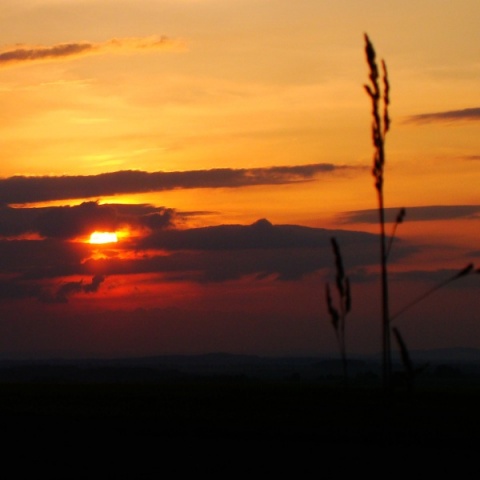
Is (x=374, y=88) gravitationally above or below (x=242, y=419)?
above

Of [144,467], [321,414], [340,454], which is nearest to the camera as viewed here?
[144,467]

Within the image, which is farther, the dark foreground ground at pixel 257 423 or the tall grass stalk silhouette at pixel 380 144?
the dark foreground ground at pixel 257 423

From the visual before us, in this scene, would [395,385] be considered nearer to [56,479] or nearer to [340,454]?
[56,479]

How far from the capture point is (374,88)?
6199 mm

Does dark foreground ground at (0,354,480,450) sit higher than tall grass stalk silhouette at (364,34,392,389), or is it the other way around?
tall grass stalk silhouette at (364,34,392,389)

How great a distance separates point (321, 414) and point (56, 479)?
901 centimetres

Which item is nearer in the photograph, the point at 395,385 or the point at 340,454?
the point at 395,385

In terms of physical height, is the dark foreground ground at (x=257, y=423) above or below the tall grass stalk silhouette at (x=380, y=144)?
below

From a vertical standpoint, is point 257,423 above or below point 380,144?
below

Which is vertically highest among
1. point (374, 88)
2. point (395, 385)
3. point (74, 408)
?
point (374, 88)

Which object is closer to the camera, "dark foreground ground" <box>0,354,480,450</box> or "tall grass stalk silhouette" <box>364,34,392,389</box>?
"tall grass stalk silhouette" <box>364,34,392,389</box>

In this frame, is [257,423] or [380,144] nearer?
[380,144]

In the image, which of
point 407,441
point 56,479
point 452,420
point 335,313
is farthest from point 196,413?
point 335,313

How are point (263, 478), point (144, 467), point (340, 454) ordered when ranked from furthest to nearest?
1. point (340, 454)
2. point (144, 467)
3. point (263, 478)
